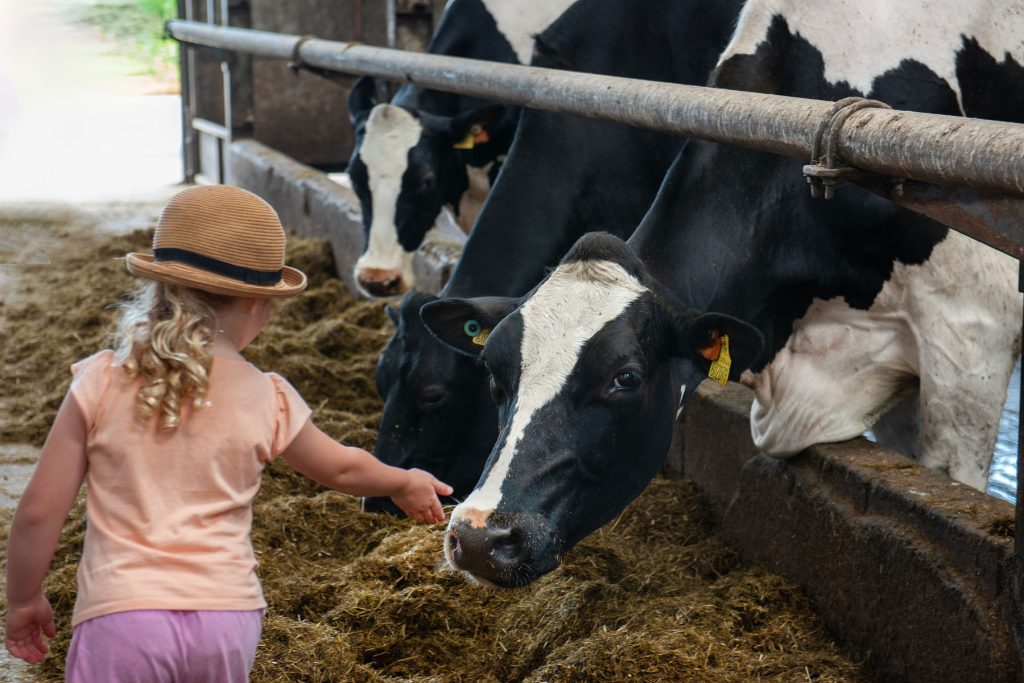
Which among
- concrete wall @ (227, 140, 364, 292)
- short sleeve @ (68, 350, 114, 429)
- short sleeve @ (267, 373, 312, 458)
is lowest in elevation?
concrete wall @ (227, 140, 364, 292)

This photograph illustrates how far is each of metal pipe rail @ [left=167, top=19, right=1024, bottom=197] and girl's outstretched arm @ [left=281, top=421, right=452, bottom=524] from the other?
1.01 m

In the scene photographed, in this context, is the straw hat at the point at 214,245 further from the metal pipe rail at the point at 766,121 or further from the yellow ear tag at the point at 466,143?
the yellow ear tag at the point at 466,143

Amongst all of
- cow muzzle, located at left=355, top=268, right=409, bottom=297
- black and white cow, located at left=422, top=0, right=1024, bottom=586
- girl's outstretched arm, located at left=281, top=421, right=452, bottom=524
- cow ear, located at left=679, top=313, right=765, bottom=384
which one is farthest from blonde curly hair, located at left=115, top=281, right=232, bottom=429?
cow muzzle, located at left=355, top=268, right=409, bottom=297

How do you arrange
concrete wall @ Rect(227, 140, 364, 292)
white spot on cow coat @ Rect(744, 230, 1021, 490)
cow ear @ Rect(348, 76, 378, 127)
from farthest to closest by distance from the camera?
concrete wall @ Rect(227, 140, 364, 292) → cow ear @ Rect(348, 76, 378, 127) → white spot on cow coat @ Rect(744, 230, 1021, 490)

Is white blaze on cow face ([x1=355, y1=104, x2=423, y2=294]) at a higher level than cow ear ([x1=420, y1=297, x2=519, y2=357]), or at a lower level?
lower

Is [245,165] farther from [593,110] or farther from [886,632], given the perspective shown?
[886,632]

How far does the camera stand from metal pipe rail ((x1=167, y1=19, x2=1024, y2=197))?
7.11ft

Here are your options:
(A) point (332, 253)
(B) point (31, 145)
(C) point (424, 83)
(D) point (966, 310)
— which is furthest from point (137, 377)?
(B) point (31, 145)

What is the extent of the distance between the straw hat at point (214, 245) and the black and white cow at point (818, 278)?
2.47 feet

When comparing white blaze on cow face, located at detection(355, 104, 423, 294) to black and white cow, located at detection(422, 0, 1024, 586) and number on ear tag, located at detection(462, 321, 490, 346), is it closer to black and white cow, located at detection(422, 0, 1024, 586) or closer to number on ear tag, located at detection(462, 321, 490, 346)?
black and white cow, located at detection(422, 0, 1024, 586)

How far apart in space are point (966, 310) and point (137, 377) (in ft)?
7.29

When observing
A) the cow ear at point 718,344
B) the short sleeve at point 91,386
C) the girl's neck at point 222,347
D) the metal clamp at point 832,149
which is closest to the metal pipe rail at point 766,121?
the metal clamp at point 832,149

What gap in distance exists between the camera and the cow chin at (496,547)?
8.12 ft

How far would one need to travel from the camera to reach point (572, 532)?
2.69m
